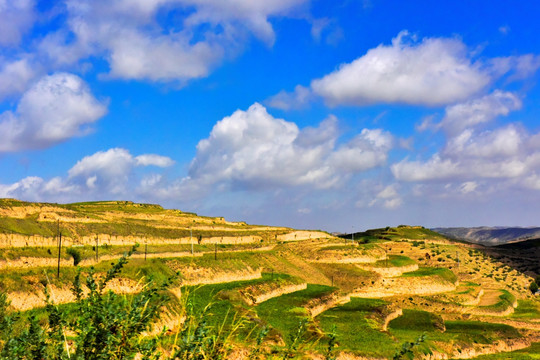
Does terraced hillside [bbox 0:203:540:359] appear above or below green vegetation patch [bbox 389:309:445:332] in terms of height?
above

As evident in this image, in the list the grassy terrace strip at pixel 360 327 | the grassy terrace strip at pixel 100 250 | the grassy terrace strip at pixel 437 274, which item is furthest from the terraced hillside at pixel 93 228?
the grassy terrace strip at pixel 437 274

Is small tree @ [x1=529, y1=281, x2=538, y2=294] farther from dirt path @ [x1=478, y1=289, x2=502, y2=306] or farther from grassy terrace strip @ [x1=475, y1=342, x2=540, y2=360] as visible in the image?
grassy terrace strip @ [x1=475, y1=342, x2=540, y2=360]

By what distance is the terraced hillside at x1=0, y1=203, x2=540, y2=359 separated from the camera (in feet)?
109

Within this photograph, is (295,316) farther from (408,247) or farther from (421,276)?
(408,247)

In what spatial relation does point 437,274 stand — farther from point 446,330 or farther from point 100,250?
point 100,250

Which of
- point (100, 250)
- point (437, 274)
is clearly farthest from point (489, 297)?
point (100, 250)

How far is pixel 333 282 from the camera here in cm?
7856

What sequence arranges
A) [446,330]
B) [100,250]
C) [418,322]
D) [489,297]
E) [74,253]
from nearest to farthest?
1. [74,253]
2. [100,250]
3. [446,330]
4. [418,322]
5. [489,297]

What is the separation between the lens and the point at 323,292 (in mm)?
62219

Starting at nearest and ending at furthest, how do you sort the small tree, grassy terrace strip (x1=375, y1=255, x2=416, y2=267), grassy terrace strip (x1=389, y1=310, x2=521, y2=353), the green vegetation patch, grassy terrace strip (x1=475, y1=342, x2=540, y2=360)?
grassy terrace strip (x1=475, y1=342, x2=540, y2=360)
grassy terrace strip (x1=389, y1=310, x2=521, y2=353)
the green vegetation patch
grassy terrace strip (x1=375, y1=255, x2=416, y2=267)
the small tree

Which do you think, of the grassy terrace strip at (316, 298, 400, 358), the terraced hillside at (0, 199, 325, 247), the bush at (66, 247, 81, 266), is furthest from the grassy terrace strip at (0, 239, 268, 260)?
the grassy terrace strip at (316, 298, 400, 358)

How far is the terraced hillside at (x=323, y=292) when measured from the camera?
33219 millimetres

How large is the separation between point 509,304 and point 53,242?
6669 cm

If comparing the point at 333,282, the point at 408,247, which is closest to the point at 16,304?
the point at 333,282
